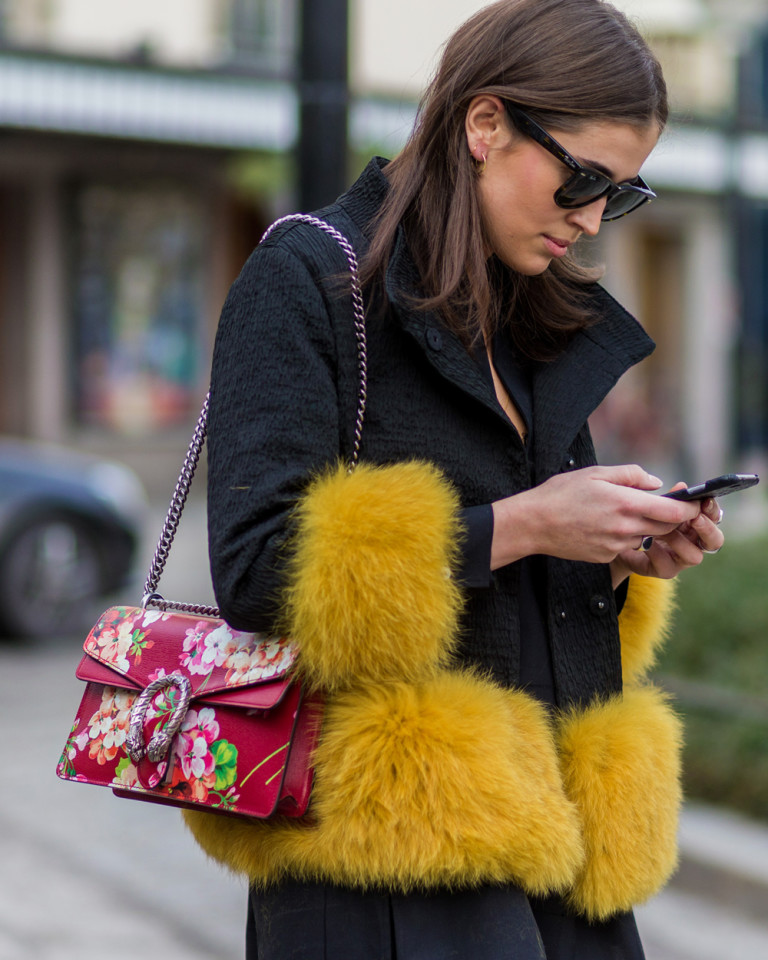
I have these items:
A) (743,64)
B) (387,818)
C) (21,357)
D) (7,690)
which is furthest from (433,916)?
(743,64)

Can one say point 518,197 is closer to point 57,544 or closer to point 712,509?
point 712,509

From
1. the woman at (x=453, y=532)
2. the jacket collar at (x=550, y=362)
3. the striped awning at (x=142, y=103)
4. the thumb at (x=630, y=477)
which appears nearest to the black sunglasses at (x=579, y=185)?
the woman at (x=453, y=532)

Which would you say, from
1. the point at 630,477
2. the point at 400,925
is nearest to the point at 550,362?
the point at 630,477

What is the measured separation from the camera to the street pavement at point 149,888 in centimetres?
388

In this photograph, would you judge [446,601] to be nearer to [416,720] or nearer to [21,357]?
[416,720]

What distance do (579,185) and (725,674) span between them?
379cm

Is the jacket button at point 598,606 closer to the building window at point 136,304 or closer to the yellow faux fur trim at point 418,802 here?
the yellow faux fur trim at point 418,802

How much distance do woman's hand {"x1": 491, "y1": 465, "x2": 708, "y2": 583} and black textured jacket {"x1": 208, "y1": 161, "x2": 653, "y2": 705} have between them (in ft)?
0.29

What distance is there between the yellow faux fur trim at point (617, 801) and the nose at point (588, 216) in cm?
67

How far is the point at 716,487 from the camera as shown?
1.71m

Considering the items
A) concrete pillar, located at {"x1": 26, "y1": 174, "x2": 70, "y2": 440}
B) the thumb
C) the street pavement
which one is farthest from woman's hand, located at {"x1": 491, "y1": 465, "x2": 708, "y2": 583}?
concrete pillar, located at {"x1": 26, "y1": 174, "x2": 70, "y2": 440}

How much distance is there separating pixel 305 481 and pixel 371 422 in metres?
0.14

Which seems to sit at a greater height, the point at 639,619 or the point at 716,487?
the point at 716,487

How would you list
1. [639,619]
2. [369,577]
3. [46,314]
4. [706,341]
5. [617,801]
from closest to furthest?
1. [369,577]
2. [617,801]
3. [639,619]
4. [46,314]
5. [706,341]
